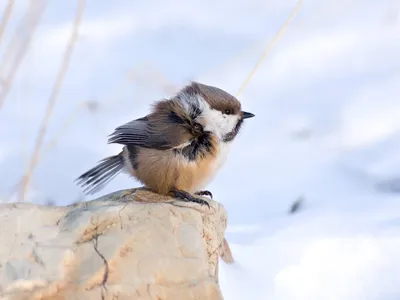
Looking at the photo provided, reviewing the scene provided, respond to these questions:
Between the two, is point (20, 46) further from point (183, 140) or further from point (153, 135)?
point (183, 140)

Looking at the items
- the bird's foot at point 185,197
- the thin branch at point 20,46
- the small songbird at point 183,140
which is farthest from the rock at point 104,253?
the thin branch at point 20,46

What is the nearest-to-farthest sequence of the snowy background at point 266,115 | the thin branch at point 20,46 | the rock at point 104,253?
the rock at point 104,253 < the snowy background at point 266,115 < the thin branch at point 20,46

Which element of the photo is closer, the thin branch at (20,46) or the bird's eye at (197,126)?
the bird's eye at (197,126)

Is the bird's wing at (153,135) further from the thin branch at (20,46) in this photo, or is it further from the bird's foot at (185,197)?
the thin branch at (20,46)

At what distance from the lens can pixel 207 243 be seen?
290 centimetres

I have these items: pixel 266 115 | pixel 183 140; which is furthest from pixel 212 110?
pixel 266 115

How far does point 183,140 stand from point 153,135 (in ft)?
0.43

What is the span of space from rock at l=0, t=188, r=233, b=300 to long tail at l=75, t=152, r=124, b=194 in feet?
2.30

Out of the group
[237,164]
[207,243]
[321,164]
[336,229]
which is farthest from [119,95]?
[207,243]

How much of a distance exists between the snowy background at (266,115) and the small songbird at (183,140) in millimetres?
569

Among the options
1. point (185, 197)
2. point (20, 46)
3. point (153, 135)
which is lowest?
point (20, 46)

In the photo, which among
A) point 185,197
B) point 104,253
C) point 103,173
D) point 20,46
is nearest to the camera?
point 104,253

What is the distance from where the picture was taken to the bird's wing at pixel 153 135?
3275mm

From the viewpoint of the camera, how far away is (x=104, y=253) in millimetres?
2582
